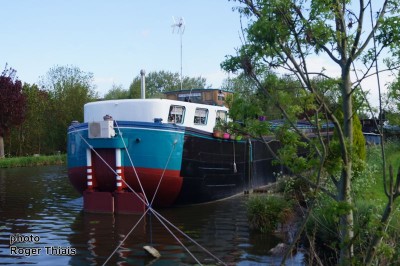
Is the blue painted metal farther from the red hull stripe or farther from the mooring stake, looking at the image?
the mooring stake

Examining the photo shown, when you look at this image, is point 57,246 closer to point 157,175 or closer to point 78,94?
point 157,175

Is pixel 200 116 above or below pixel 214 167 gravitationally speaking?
above

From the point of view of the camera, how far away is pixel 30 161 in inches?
1319

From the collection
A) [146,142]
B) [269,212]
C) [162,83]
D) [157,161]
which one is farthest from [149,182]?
[162,83]

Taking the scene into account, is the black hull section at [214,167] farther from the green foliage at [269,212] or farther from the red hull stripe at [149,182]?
the green foliage at [269,212]

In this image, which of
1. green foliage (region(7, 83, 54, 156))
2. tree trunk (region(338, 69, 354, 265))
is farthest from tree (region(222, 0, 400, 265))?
green foliage (region(7, 83, 54, 156))

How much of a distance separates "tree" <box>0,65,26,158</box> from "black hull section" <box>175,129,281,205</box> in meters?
24.9

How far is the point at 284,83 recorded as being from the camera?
15.0 feet

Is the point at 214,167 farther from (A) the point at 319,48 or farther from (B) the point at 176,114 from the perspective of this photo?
(A) the point at 319,48

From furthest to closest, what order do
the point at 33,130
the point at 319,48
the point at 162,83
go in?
1. the point at 162,83
2. the point at 33,130
3. the point at 319,48

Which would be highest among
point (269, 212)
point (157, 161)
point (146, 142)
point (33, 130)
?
point (33, 130)

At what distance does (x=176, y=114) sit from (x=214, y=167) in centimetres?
193

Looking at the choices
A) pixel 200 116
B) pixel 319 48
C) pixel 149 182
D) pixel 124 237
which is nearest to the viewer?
pixel 319 48

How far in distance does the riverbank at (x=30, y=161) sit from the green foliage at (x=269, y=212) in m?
25.8
